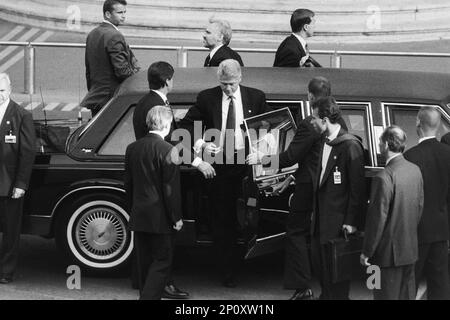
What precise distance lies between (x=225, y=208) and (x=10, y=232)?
182 centimetres

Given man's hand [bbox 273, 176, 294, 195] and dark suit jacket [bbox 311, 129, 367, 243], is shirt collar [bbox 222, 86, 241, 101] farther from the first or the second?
dark suit jacket [bbox 311, 129, 367, 243]

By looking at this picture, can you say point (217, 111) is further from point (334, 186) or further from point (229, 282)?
point (334, 186)

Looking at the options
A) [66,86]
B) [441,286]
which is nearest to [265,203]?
[441,286]

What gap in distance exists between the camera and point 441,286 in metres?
8.77

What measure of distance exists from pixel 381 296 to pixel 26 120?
11.5 ft

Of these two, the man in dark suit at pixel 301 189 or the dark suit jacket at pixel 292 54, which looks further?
the dark suit jacket at pixel 292 54

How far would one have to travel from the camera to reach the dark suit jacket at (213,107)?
9820 mm

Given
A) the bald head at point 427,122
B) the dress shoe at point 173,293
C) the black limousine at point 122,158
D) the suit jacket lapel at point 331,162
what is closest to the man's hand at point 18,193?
the black limousine at point 122,158

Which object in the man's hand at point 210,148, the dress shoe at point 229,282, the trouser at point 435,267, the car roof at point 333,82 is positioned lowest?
the dress shoe at point 229,282

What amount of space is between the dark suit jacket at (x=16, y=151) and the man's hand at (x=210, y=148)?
4.80 feet

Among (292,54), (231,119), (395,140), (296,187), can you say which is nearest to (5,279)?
(231,119)

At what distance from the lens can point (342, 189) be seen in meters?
8.70

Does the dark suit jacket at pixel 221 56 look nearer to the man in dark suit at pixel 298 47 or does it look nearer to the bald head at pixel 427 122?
the man in dark suit at pixel 298 47

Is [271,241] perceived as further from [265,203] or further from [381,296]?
[381,296]
